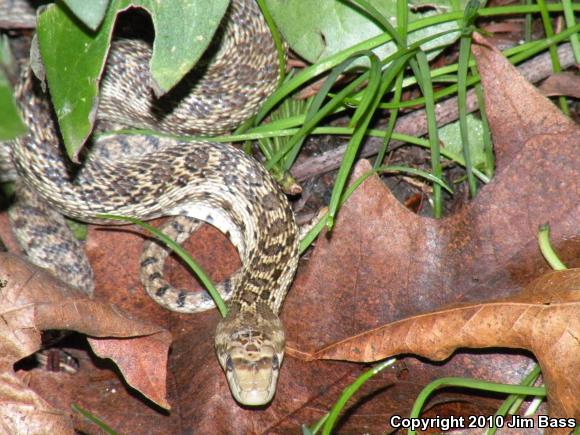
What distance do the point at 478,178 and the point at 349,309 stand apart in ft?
5.37

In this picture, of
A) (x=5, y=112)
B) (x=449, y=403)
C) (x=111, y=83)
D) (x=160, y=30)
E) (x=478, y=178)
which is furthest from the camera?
(x=111, y=83)

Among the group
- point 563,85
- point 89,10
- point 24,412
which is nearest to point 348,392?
point 24,412

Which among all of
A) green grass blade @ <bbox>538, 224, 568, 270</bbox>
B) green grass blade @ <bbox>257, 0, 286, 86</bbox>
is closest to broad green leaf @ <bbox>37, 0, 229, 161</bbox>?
green grass blade @ <bbox>257, 0, 286, 86</bbox>

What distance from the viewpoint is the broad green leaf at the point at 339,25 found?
228 inches

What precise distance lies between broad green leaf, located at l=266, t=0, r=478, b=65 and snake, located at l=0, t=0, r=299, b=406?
559mm

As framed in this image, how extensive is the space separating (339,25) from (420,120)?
39.7 inches

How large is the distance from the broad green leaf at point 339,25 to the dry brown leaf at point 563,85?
0.89 meters

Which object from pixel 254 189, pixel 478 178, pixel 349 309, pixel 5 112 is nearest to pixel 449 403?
pixel 349 309

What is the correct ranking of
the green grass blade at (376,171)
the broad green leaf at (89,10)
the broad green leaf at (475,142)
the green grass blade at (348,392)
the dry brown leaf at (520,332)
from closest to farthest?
1. the broad green leaf at (89,10)
2. the dry brown leaf at (520,332)
3. the green grass blade at (348,392)
4. the green grass blade at (376,171)
5. the broad green leaf at (475,142)

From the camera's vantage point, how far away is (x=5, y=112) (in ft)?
9.05

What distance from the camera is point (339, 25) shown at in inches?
229

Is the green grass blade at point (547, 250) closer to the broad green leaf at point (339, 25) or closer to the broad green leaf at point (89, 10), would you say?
the broad green leaf at point (339, 25)

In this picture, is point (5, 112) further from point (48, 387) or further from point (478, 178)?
point (478, 178)

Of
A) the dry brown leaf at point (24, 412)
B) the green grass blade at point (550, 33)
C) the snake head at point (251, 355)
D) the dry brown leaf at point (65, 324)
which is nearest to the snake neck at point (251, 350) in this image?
the snake head at point (251, 355)
